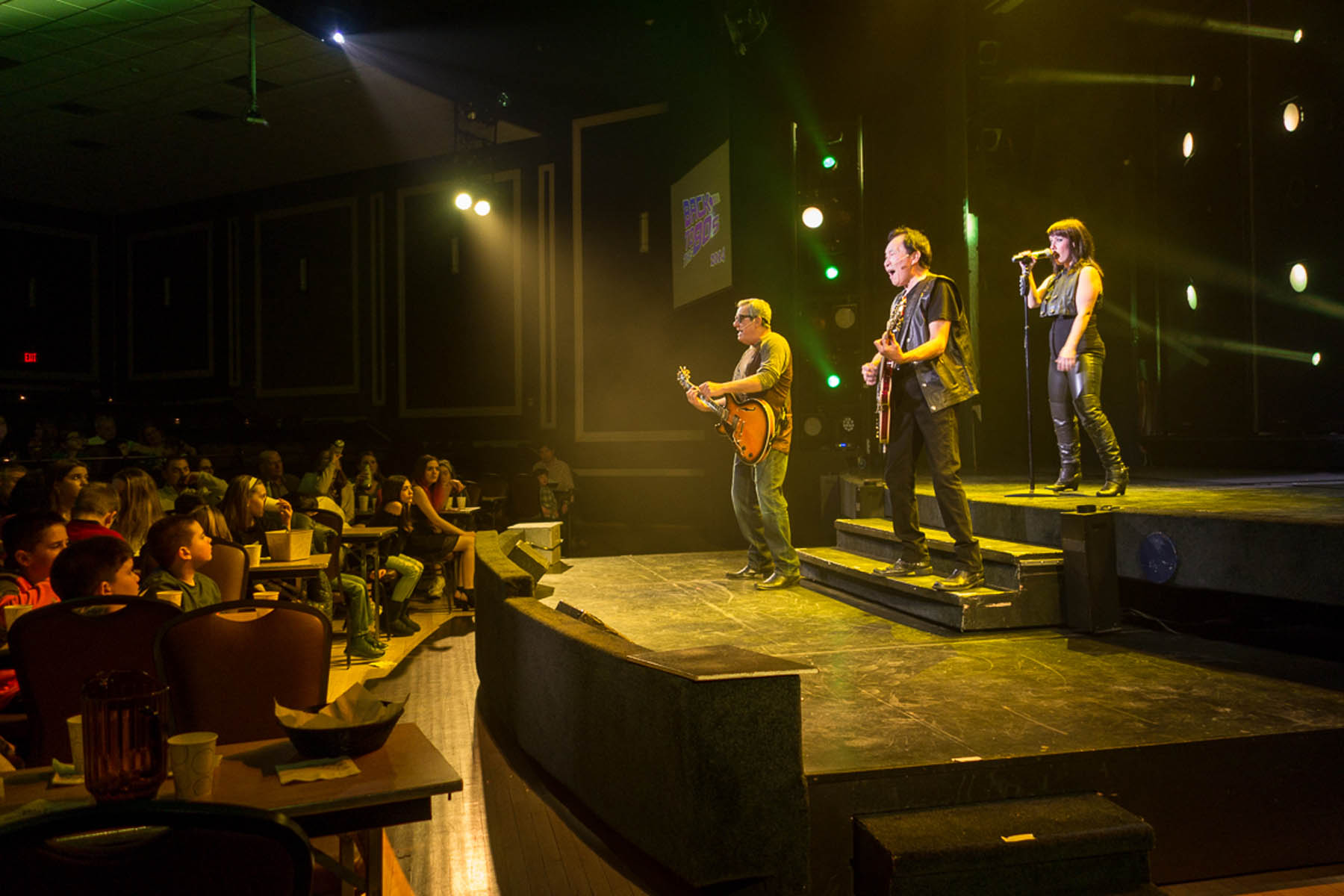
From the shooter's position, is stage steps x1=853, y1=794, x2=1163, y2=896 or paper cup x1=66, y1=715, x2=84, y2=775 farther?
stage steps x1=853, y1=794, x2=1163, y2=896

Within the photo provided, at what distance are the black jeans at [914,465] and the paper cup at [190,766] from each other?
10.0ft

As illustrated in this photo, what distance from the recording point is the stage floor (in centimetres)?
259

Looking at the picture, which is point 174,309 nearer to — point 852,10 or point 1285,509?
point 852,10

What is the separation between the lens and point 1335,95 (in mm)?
6113

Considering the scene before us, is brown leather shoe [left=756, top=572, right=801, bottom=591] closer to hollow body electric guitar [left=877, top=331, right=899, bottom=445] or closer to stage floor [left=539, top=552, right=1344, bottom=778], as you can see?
stage floor [left=539, top=552, right=1344, bottom=778]

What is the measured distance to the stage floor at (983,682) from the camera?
2.59m

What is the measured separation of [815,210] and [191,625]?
22.8 ft

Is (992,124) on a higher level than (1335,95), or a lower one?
higher

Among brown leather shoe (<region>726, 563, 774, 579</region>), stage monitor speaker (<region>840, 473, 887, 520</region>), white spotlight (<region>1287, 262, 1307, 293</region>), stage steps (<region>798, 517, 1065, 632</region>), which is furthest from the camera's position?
white spotlight (<region>1287, 262, 1307, 293</region>)

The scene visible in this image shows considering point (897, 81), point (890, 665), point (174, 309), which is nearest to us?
point (890, 665)

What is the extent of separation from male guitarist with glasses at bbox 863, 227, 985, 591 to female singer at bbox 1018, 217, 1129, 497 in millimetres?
946

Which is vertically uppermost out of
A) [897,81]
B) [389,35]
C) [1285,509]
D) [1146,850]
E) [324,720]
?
[389,35]

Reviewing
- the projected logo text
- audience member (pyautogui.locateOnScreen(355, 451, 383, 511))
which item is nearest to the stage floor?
audience member (pyautogui.locateOnScreen(355, 451, 383, 511))

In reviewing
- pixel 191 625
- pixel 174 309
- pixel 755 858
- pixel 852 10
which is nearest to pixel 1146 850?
pixel 755 858
